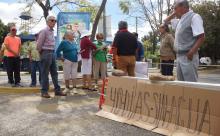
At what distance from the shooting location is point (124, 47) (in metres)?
9.31

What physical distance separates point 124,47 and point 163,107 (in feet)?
11.0

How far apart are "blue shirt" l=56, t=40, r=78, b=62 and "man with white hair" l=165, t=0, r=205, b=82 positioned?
16.3 feet

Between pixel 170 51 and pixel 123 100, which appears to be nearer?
pixel 123 100

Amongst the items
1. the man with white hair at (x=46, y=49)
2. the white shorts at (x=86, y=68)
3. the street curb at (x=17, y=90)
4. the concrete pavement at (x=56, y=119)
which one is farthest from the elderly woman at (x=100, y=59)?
the man with white hair at (x=46, y=49)

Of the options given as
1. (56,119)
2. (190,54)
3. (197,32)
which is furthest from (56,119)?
(197,32)

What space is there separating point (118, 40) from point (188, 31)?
3.08 meters

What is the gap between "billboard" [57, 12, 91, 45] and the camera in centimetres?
1437

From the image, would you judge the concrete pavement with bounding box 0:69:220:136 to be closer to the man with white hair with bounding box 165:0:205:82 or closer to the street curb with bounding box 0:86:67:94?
the street curb with bounding box 0:86:67:94

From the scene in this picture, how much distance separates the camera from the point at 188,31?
6352mm

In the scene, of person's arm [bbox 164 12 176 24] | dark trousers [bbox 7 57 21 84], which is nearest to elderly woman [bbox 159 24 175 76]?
person's arm [bbox 164 12 176 24]

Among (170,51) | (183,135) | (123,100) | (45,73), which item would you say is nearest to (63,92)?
(45,73)

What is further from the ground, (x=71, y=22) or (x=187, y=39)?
(x=71, y=22)

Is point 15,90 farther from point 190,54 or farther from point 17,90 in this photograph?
point 190,54

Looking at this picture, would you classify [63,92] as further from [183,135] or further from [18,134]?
[183,135]
